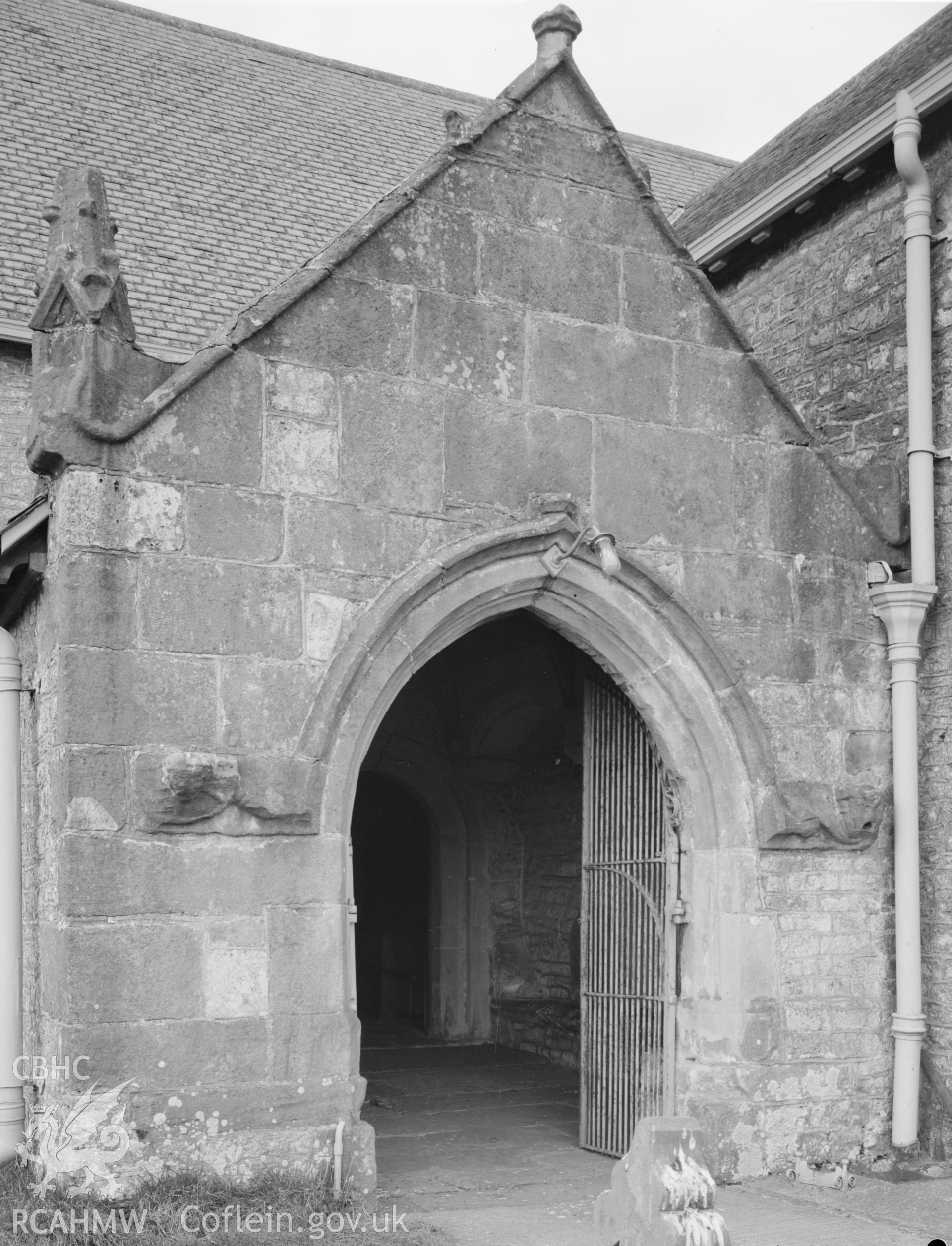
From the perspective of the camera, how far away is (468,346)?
20.4 ft

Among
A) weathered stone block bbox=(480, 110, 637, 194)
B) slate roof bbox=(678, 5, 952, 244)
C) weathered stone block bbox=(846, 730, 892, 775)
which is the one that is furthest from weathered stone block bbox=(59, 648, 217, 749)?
slate roof bbox=(678, 5, 952, 244)

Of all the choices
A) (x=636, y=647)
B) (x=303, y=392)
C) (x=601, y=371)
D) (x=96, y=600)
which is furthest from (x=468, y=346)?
(x=96, y=600)

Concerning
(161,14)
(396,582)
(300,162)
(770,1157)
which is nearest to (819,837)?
(770,1157)

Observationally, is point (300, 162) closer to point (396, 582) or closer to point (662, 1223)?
point (396, 582)

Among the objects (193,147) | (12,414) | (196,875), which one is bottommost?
(196,875)

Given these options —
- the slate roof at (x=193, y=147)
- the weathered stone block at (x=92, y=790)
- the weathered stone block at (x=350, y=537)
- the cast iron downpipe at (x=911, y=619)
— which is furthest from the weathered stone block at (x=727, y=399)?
the slate roof at (x=193, y=147)

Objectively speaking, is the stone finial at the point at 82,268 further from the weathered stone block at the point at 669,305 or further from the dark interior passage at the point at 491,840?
the dark interior passage at the point at 491,840

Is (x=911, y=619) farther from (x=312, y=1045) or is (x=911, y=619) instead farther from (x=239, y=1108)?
(x=239, y=1108)

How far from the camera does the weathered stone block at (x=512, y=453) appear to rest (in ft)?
20.1

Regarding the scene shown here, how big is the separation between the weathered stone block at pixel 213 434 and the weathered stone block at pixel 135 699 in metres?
0.72

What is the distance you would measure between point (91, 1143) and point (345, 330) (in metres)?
3.25

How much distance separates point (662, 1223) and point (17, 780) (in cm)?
332

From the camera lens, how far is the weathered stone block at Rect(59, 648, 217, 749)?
527 centimetres

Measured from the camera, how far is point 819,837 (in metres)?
6.66
